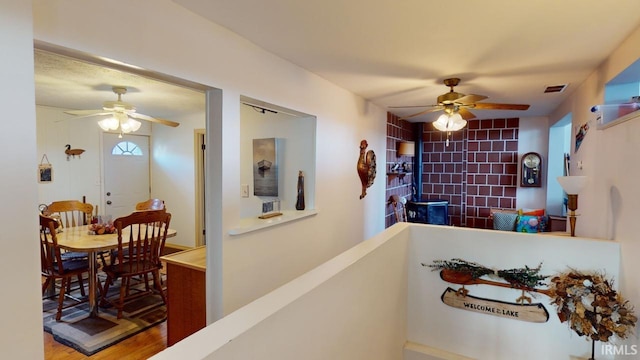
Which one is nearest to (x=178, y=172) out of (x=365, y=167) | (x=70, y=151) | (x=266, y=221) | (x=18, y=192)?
(x=70, y=151)

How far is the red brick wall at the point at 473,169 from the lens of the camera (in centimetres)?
562

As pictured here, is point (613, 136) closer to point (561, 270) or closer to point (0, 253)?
point (561, 270)

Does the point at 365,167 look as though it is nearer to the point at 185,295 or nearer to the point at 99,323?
the point at 185,295

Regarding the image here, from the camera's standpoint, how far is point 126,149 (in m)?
5.09

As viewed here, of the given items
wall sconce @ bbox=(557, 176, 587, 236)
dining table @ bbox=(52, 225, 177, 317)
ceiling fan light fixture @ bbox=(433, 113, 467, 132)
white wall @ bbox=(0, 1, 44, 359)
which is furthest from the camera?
ceiling fan light fixture @ bbox=(433, 113, 467, 132)

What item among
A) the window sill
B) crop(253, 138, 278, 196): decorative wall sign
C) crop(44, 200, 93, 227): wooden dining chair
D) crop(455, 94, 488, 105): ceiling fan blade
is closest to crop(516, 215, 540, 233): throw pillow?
crop(455, 94, 488, 105): ceiling fan blade

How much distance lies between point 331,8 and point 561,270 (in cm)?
247

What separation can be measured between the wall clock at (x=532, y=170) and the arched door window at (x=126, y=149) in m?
6.54

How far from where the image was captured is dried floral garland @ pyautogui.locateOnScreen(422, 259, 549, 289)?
95.3 inches

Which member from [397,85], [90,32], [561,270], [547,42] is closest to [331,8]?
[90,32]

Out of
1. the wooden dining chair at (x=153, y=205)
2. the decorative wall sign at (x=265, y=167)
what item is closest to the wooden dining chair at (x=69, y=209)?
the wooden dining chair at (x=153, y=205)

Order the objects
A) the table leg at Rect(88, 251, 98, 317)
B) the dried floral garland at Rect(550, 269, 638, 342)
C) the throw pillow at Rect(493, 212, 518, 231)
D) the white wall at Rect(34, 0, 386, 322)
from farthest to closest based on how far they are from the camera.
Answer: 1. the throw pillow at Rect(493, 212, 518, 231)
2. the table leg at Rect(88, 251, 98, 317)
3. the dried floral garland at Rect(550, 269, 638, 342)
4. the white wall at Rect(34, 0, 386, 322)

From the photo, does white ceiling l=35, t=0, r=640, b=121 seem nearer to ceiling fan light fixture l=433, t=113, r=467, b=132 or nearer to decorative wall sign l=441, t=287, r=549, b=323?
ceiling fan light fixture l=433, t=113, r=467, b=132

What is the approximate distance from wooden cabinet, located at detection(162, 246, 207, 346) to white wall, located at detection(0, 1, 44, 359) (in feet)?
3.38
